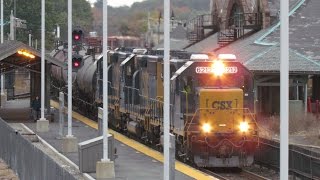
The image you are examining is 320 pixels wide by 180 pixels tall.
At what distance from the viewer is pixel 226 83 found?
74.5ft

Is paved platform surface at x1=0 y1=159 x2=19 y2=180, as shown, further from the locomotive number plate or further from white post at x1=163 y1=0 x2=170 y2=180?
white post at x1=163 y1=0 x2=170 y2=180

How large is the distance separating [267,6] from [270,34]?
15.6 ft

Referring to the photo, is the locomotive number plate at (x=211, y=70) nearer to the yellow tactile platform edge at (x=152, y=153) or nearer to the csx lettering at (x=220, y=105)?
the csx lettering at (x=220, y=105)

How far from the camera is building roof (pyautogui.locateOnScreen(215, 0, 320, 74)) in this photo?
35438 mm

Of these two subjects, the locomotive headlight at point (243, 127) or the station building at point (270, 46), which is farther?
the station building at point (270, 46)

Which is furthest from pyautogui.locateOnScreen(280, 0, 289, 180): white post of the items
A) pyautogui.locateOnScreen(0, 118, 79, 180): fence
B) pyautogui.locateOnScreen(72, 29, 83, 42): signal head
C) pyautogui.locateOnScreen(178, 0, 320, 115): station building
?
pyautogui.locateOnScreen(178, 0, 320, 115): station building

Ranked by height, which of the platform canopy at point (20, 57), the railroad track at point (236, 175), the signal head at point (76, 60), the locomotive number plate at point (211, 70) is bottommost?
the railroad track at point (236, 175)

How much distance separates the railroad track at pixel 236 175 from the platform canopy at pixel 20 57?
15.1 meters

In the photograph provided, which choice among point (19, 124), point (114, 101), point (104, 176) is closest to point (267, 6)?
point (114, 101)

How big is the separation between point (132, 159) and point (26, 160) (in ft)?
14.7

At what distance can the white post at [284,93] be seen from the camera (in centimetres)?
852

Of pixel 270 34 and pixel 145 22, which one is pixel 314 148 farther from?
pixel 145 22

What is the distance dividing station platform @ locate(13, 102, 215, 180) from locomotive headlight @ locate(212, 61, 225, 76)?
3083mm

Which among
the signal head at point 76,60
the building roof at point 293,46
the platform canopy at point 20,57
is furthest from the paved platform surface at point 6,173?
the building roof at point 293,46
